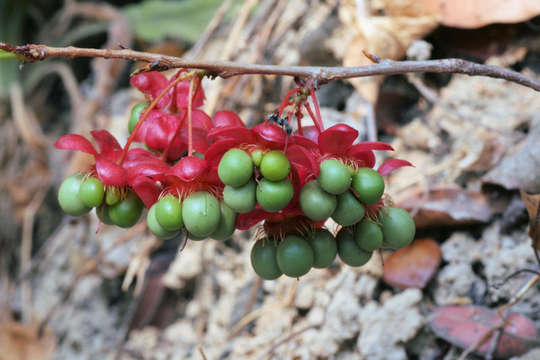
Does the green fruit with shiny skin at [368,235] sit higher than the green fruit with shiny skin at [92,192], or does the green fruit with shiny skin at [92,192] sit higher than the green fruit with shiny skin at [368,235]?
the green fruit with shiny skin at [92,192]

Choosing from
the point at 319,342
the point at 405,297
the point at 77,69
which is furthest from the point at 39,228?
the point at 405,297

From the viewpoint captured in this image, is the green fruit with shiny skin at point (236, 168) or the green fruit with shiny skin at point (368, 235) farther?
the green fruit with shiny skin at point (368, 235)

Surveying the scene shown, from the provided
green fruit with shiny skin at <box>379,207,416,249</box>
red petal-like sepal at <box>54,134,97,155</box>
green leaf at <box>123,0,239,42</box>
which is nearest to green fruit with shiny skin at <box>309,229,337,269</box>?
green fruit with shiny skin at <box>379,207,416,249</box>

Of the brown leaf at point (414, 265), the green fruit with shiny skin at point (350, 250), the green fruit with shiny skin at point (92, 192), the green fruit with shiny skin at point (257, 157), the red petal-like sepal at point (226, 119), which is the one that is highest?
the green fruit with shiny skin at point (257, 157)

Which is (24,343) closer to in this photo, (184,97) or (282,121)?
(184,97)

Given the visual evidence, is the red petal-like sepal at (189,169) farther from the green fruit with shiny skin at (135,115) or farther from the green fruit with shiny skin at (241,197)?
the green fruit with shiny skin at (135,115)

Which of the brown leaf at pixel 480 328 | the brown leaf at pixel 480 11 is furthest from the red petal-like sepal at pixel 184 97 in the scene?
the brown leaf at pixel 480 11

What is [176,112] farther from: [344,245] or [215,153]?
[344,245]

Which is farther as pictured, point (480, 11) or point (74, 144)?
point (480, 11)

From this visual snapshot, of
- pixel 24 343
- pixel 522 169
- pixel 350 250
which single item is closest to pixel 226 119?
pixel 350 250
